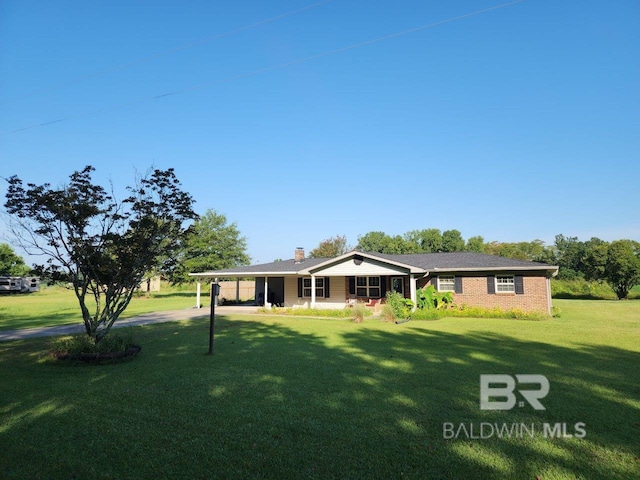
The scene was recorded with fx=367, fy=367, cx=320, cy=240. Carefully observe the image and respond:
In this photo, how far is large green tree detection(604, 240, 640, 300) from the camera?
3033 cm

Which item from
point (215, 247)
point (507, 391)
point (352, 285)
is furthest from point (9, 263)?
point (507, 391)

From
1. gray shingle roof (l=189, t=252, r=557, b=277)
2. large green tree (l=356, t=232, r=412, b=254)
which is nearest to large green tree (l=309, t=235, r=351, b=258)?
large green tree (l=356, t=232, r=412, b=254)

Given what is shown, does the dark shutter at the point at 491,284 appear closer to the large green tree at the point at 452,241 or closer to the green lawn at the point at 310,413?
the green lawn at the point at 310,413

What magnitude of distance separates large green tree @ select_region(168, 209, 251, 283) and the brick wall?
30.5 meters

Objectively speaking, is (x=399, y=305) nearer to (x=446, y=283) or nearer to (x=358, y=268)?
(x=358, y=268)

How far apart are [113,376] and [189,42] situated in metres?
10.4

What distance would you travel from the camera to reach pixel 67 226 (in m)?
9.46

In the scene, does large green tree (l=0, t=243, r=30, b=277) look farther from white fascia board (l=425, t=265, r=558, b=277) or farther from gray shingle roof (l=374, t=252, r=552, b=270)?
white fascia board (l=425, t=265, r=558, b=277)

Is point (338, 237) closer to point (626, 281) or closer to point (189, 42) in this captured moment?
point (626, 281)

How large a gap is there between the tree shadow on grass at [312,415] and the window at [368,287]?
500 inches

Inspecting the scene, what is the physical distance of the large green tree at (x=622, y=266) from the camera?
99.5 feet

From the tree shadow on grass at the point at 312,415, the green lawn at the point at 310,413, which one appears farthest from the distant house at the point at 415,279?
the tree shadow on grass at the point at 312,415

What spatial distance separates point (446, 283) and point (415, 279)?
2.03 m

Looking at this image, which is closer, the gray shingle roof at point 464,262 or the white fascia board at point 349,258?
the white fascia board at point 349,258
